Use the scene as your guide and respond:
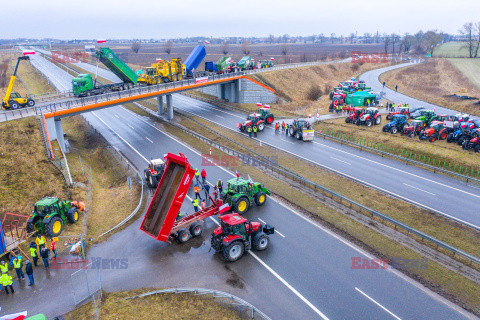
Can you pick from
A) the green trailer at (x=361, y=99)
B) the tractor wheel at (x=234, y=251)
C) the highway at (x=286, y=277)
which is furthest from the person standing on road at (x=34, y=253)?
the green trailer at (x=361, y=99)

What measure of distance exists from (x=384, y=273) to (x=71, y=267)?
50.6ft

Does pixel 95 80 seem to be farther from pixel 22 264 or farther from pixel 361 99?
pixel 361 99

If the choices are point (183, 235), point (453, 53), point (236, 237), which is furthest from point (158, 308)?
point (453, 53)

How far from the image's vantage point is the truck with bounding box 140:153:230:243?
16.5 m

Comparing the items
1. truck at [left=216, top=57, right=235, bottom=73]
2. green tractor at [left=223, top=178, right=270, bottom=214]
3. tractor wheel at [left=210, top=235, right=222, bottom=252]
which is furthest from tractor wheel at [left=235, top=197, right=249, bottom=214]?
truck at [left=216, top=57, right=235, bottom=73]

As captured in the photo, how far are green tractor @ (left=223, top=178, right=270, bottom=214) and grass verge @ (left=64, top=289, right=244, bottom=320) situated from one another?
7.50 metres

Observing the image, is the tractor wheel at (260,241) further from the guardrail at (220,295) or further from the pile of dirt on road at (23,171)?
the pile of dirt on road at (23,171)

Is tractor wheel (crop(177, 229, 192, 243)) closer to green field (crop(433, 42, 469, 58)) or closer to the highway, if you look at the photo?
the highway

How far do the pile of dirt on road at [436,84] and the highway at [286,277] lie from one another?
42.6 meters

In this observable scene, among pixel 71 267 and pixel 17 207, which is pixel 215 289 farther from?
pixel 17 207

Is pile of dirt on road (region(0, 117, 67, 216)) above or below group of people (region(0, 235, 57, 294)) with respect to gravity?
above

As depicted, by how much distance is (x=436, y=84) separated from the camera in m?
75.4

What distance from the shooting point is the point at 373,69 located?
10194 cm

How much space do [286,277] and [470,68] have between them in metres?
99.8
